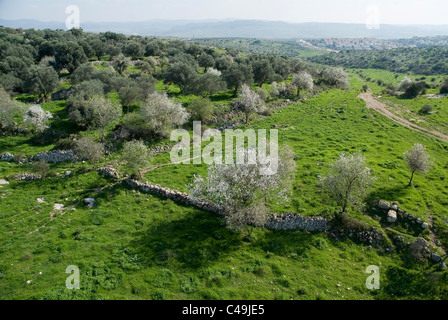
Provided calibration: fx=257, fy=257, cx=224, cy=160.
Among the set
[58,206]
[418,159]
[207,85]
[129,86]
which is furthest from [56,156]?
[418,159]

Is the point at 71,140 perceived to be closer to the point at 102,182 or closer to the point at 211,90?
the point at 102,182

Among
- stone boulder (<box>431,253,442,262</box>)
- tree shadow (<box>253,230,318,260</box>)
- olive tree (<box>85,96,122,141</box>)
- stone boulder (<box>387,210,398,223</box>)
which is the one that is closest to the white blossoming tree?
tree shadow (<box>253,230,318,260</box>)

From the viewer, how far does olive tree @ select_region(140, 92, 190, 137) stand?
4497 centimetres

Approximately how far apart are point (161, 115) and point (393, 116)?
55.9 meters

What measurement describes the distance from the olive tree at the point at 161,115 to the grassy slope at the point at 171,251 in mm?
11601

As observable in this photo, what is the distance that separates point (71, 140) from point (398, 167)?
51297 mm

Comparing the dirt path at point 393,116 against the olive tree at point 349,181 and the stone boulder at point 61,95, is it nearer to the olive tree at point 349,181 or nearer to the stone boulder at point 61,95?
the olive tree at point 349,181

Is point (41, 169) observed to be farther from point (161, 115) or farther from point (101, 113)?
point (161, 115)

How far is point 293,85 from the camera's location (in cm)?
7606

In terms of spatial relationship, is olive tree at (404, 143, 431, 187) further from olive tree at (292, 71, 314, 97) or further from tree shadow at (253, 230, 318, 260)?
olive tree at (292, 71, 314, 97)

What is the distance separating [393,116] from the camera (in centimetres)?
6331

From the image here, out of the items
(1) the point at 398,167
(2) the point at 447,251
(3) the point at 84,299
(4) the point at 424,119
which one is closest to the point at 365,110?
(4) the point at 424,119

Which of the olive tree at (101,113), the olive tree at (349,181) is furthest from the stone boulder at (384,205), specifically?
the olive tree at (101,113)

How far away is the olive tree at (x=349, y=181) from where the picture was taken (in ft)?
88.2
